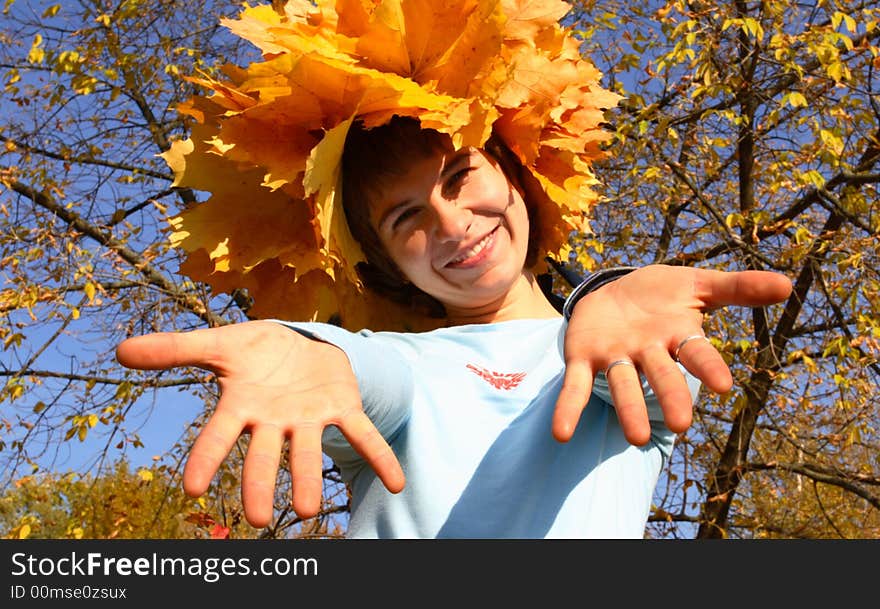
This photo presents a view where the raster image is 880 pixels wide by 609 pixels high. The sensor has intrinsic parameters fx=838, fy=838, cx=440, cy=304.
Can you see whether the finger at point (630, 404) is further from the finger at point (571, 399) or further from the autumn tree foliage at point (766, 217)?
the autumn tree foliage at point (766, 217)

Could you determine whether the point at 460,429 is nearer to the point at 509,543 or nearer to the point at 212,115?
the point at 509,543

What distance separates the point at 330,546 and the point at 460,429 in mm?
261

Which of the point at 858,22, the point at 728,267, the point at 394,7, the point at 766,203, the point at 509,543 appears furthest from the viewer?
the point at 766,203

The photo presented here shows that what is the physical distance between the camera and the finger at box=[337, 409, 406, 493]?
3.03ft

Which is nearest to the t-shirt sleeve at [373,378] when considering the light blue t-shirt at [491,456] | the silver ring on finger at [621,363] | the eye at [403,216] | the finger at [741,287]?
the light blue t-shirt at [491,456]

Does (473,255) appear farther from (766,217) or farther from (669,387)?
(766,217)

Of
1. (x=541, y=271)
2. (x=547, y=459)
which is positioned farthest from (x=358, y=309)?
(x=547, y=459)

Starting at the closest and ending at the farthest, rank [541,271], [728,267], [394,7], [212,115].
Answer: [394,7] < [212,115] < [541,271] < [728,267]

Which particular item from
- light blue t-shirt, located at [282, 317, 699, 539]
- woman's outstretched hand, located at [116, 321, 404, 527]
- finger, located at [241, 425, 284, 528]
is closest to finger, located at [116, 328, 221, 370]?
woman's outstretched hand, located at [116, 321, 404, 527]

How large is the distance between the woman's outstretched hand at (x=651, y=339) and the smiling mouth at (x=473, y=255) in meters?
0.33

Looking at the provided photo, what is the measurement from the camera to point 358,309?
159 cm

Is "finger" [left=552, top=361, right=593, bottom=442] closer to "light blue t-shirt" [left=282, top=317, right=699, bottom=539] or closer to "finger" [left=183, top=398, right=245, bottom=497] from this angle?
"light blue t-shirt" [left=282, top=317, right=699, bottom=539]

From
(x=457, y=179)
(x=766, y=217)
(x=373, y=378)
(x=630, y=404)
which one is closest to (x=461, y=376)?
(x=373, y=378)

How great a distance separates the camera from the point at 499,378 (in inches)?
52.4
